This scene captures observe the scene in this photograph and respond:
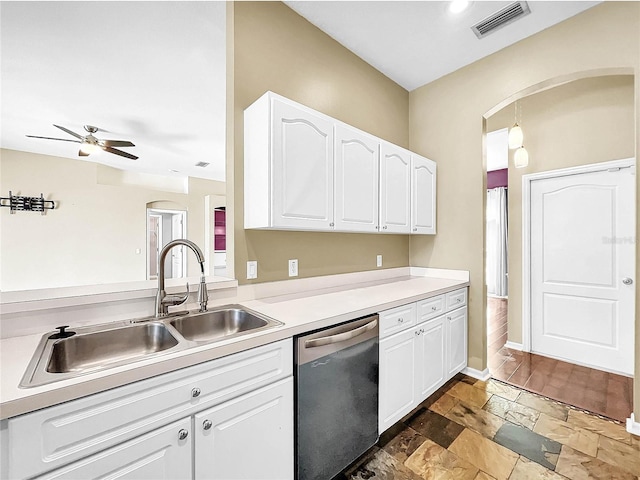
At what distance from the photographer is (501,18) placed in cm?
223

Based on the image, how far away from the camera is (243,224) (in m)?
1.88

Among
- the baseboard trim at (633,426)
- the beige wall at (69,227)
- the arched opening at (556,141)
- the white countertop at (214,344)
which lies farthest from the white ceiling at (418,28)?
the beige wall at (69,227)

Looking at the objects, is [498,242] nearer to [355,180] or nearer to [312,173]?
[355,180]

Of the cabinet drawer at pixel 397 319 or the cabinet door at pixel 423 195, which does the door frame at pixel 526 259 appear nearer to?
the cabinet door at pixel 423 195

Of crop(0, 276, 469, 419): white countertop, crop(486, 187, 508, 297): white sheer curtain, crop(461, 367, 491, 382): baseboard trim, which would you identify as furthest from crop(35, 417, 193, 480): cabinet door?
crop(486, 187, 508, 297): white sheer curtain

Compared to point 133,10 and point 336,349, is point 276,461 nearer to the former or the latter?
point 336,349

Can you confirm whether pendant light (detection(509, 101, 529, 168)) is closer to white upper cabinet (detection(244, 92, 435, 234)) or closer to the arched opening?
the arched opening

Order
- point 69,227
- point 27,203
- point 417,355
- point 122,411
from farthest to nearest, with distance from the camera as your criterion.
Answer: point 69,227 → point 27,203 → point 417,355 → point 122,411

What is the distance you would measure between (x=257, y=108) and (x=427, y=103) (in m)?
2.19

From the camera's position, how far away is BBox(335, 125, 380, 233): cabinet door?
2021 millimetres

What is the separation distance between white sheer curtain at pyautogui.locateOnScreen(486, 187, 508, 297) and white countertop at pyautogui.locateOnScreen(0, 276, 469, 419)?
4909mm

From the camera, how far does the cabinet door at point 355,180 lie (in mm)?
2021

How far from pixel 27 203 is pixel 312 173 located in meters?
6.09

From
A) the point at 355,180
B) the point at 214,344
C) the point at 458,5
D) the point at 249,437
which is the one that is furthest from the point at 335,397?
the point at 458,5
